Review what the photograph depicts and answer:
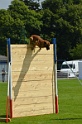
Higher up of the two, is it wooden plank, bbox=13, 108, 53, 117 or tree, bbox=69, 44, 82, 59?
wooden plank, bbox=13, 108, 53, 117

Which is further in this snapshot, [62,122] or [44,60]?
[44,60]

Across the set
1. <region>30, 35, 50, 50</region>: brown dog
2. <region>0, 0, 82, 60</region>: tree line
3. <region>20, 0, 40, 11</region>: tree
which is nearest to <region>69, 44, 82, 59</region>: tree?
<region>0, 0, 82, 60</region>: tree line

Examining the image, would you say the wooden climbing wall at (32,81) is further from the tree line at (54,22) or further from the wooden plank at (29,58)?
the tree line at (54,22)

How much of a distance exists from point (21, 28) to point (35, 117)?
191ft

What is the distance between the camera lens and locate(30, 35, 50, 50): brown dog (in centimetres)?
1234

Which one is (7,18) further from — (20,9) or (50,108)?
(50,108)

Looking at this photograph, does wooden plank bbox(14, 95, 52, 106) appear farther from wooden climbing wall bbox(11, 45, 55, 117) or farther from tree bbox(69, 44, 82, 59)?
tree bbox(69, 44, 82, 59)

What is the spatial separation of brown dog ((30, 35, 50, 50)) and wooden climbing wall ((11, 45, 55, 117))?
235 millimetres

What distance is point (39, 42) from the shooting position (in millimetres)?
12391

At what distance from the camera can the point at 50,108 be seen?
1327 cm

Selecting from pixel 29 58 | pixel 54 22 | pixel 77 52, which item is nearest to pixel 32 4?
pixel 54 22

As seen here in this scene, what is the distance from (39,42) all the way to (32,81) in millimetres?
1173

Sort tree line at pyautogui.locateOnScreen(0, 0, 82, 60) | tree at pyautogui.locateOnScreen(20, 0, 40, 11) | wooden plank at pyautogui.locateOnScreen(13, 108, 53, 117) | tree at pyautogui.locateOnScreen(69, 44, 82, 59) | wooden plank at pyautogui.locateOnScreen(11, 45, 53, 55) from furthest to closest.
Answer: tree at pyautogui.locateOnScreen(20, 0, 40, 11) → tree line at pyautogui.locateOnScreen(0, 0, 82, 60) → tree at pyautogui.locateOnScreen(69, 44, 82, 59) → wooden plank at pyautogui.locateOnScreen(13, 108, 53, 117) → wooden plank at pyautogui.locateOnScreen(11, 45, 53, 55)

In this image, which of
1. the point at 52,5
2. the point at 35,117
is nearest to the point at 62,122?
the point at 35,117
